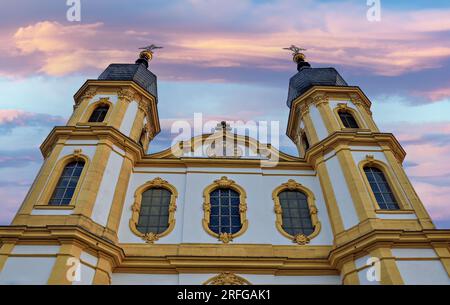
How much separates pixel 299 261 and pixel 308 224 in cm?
225

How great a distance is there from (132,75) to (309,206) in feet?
43.8

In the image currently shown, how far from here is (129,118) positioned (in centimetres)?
2028

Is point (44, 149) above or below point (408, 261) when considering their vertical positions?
Result: above

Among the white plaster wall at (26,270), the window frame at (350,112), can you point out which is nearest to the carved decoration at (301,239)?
the window frame at (350,112)

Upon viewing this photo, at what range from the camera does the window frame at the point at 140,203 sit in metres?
15.5

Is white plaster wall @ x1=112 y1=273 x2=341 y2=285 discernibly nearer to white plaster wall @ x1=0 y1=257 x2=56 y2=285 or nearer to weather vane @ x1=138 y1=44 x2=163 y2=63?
white plaster wall @ x1=0 y1=257 x2=56 y2=285

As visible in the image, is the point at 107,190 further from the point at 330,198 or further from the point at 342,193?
the point at 342,193

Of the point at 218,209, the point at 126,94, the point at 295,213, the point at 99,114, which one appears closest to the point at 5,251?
the point at 218,209

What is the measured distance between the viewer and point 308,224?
1648 cm

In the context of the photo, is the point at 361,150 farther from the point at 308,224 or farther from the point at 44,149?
the point at 44,149

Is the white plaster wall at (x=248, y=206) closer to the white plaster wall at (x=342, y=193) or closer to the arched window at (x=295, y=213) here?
the arched window at (x=295, y=213)
